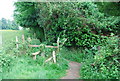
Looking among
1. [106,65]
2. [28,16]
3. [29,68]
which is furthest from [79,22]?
[28,16]

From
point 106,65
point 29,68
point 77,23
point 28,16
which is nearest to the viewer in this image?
point 106,65

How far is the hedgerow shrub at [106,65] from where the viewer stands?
13.7 feet

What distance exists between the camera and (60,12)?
7.23 metres

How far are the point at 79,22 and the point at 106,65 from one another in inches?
122

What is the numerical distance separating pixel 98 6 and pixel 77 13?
1563 millimetres

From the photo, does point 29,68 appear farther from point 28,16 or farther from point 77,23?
point 28,16

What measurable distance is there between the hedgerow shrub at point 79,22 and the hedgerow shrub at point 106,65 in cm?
192

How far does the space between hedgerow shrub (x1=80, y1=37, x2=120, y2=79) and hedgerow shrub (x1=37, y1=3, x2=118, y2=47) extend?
192 cm

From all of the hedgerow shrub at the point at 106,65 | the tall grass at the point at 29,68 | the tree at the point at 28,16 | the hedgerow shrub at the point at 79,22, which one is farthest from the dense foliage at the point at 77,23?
the tall grass at the point at 29,68

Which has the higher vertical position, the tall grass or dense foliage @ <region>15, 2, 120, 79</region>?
dense foliage @ <region>15, 2, 120, 79</region>

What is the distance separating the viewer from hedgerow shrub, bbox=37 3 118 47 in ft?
22.5

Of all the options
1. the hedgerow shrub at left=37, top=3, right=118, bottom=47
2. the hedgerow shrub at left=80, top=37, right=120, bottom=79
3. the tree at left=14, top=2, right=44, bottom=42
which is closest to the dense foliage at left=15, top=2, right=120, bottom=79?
the hedgerow shrub at left=37, top=3, right=118, bottom=47

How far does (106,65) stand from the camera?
14.5 feet

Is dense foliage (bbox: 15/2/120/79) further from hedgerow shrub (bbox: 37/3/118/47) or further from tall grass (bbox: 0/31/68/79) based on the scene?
tall grass (bbox: 0/31/68/79)
